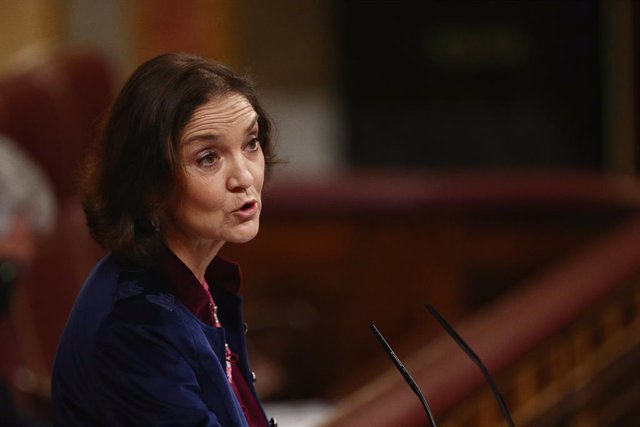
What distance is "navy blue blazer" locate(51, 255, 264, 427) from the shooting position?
1138 millimetres

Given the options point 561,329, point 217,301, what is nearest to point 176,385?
point 217,301

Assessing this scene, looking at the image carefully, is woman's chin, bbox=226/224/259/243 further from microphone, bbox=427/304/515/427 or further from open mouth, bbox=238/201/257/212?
microphone, bbox=427/304/515/427

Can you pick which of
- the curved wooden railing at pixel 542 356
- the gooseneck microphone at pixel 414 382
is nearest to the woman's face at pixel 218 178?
the gooseneck microphone at pixel 414 382

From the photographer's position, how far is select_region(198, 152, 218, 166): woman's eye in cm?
119

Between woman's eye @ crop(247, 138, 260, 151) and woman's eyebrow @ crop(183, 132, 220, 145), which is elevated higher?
woman's eyebrow @ crop(183, 132, 220, 145)

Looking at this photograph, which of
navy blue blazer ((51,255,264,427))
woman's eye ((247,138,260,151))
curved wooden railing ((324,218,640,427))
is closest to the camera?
navy blue blazer ((51,255,264,427))

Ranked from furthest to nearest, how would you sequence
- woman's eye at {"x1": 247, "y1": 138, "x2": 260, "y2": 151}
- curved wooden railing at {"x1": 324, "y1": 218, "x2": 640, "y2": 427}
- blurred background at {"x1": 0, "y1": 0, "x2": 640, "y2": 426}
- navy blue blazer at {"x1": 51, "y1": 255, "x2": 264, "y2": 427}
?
blurred background at {"x1": 0, "y1": 0, "x2": 640, "y2": 426} < curved wooden railing at {"x1": 324, "y1": 218, "x2": 640, "y2": 427} < woman's eye at {"x1": 247, "y1": 138, "x2": 260, "y2": 151} < navy blue blazer at {"x1": 51, "y1": 255, "x2": 264, "y2": 427}

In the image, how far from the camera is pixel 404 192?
4555 mm

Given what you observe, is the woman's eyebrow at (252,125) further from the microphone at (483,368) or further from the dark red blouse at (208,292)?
the microphone at (483,368)

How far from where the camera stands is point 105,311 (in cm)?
117

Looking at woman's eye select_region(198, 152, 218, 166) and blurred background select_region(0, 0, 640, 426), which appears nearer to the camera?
woman's eye select_region(198, 152, 218, 166)

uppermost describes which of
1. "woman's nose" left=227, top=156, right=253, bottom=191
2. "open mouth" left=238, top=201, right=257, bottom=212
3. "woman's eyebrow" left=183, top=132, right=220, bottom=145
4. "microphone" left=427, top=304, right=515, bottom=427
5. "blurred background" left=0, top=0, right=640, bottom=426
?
"woman's eyebrow" left=183, top=132, right=220, bottom=145

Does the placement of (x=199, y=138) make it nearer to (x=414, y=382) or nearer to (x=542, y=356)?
(x=414, y=382)

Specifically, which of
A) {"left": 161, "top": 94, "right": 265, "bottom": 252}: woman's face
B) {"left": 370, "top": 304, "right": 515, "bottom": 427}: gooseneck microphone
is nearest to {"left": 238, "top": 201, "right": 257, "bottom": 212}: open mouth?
{"left": 161, "top": 94, "right": 265, "bottom": 252}: woman's face
